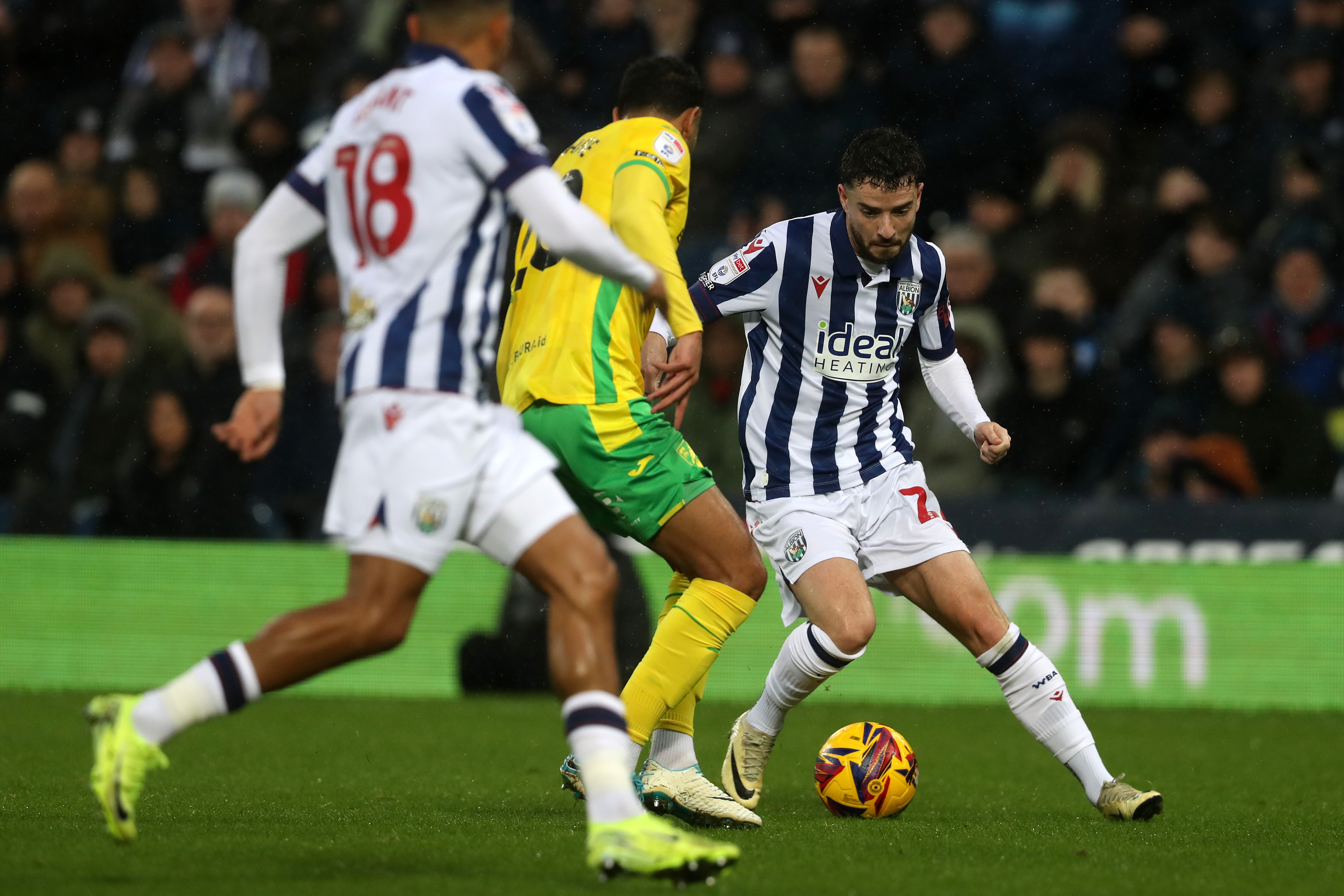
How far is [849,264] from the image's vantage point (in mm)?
5922

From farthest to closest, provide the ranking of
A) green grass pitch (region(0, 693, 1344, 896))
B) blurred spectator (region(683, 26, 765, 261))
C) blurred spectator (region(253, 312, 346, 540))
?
blurred spectator (region(683, 26, 765, 261))
blurred spectator (region(253, 312, 346, 540))
green grass pitch (region(0, 693, 1344, 896))

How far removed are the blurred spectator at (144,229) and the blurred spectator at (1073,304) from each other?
21.6ft

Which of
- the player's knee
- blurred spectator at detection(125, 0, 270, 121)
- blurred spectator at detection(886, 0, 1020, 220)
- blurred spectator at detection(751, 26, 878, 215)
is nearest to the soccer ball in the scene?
the player's knee

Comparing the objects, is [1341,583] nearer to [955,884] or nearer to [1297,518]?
[1297,518]

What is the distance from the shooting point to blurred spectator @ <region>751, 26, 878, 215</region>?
12.0 metres

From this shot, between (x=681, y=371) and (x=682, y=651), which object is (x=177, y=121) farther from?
(x=681, y=371)

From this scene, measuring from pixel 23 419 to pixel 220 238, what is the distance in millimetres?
1921

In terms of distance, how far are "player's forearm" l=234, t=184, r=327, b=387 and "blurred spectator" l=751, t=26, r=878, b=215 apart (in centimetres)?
807

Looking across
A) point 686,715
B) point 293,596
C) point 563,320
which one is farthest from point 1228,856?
point 293,596

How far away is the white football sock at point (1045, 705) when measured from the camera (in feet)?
18.4

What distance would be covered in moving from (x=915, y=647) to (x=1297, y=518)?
2328 mm

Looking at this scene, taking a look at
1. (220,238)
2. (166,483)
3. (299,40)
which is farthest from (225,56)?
(166,483)

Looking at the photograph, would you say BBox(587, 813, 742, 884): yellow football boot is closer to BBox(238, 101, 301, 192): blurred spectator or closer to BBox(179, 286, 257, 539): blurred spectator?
BBox(179, 286, 257, 539): blurred spectator

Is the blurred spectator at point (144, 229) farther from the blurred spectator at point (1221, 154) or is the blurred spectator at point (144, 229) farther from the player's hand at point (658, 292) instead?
the player's hand at point (658, 292)
